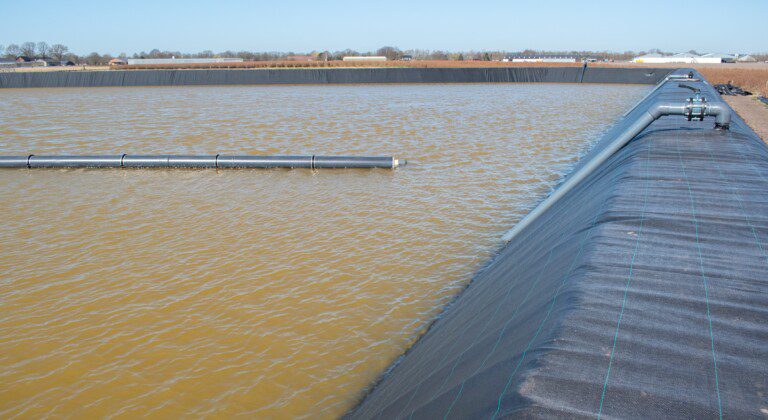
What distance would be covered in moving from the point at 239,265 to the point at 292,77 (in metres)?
37.0

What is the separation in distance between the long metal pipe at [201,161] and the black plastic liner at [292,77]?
29154 mm

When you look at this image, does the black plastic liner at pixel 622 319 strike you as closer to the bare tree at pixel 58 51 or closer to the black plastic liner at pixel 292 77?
the black plastic liner at pixel 292 77

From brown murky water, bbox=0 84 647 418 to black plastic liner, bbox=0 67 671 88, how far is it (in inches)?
992

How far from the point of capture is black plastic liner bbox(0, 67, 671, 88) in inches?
1652

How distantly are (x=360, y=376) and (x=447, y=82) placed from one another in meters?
39.1

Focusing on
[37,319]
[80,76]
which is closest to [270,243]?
[37,319]

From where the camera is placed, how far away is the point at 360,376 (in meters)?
5.12

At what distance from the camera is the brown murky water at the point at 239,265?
5094mm

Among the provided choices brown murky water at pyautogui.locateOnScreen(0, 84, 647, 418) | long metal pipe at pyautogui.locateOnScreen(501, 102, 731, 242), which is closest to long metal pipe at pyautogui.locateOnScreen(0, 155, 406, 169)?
brown murky water at pyautogui.locateOnScreen(0, 84, 647, 418)

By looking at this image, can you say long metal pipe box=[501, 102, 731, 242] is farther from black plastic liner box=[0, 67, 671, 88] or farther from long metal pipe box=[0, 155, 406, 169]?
black plastic liner box=[0, 67, 671, 88]

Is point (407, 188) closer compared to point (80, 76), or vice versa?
point (407, 188)

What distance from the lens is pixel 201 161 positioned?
13719mm

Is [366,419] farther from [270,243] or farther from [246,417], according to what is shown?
[270,243]

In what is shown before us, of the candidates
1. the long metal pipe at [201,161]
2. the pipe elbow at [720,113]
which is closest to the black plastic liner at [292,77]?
the long metal pipe at [201,161]
